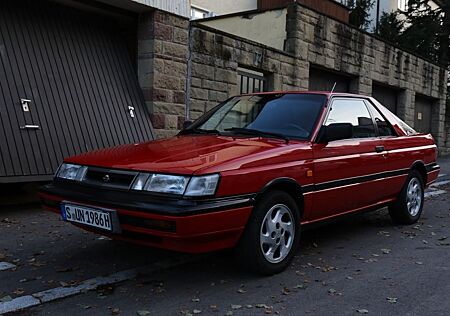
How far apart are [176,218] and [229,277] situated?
104cm

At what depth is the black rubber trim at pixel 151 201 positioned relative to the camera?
366 centimetres

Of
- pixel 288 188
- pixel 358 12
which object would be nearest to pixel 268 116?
pixel 288 188

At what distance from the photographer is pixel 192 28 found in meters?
9.29

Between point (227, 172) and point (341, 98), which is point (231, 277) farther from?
point (341, 98)

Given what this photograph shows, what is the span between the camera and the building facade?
6.96m

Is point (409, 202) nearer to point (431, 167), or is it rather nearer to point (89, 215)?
point (431, 167)

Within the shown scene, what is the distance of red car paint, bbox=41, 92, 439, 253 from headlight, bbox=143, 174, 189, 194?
0.05 meters

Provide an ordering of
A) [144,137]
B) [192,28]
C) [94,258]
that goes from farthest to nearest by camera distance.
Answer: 1. [192,28]
2. [144,137]
3. [94,258]

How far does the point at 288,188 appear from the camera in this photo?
4539 millimetres

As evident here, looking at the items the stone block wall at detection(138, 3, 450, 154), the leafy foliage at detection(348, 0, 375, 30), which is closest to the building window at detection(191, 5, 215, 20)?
the stone block wall at detection(138, 3, 450, 154)

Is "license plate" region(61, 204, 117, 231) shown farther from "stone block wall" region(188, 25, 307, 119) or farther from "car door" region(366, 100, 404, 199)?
"stone block wall" region(188, 25, 307, 119)

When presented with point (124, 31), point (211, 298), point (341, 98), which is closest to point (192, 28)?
point (124, 31)

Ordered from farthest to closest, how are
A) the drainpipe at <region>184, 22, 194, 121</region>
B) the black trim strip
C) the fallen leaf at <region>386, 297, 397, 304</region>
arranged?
the drainpipe at <region>184, 22, 194, 121</region>
the black trim strip
the fallen leaf at <region>386, 297, 397, 304</region>

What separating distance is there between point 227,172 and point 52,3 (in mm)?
5442
